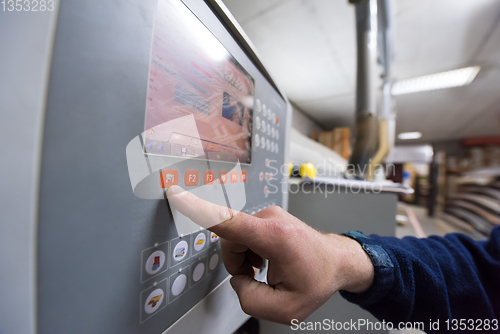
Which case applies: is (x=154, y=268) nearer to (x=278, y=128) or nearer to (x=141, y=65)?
(x=141, y=65)

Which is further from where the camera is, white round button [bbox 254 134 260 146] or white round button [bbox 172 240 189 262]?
white round button [bbox 254 134 260 146]

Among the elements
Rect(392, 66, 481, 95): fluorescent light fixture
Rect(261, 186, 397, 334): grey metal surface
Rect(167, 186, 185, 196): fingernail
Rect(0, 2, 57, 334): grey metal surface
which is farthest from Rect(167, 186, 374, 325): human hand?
Rect(392, 66, 481, 95): fluorescent light fixture

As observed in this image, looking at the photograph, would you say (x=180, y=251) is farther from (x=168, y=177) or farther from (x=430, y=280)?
(x=430, y=280)

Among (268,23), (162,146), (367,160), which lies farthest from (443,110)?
(162,146)

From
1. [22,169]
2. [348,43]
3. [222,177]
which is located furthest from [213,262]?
[348,43]

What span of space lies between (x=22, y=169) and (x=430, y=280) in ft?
1.93

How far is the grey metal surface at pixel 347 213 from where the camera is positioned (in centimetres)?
49

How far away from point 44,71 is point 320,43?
1418 millimetres

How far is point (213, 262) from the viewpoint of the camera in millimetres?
275

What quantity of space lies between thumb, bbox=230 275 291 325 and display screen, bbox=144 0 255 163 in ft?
0.61

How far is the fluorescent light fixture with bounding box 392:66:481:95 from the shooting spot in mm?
1644

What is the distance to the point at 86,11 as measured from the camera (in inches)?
5.2

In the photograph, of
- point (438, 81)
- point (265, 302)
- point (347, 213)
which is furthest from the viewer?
point (438, 81)

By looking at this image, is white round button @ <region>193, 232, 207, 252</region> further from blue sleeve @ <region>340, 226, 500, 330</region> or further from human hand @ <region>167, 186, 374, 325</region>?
blue sleeve @ <region>340, 226, 500, 330</region>
